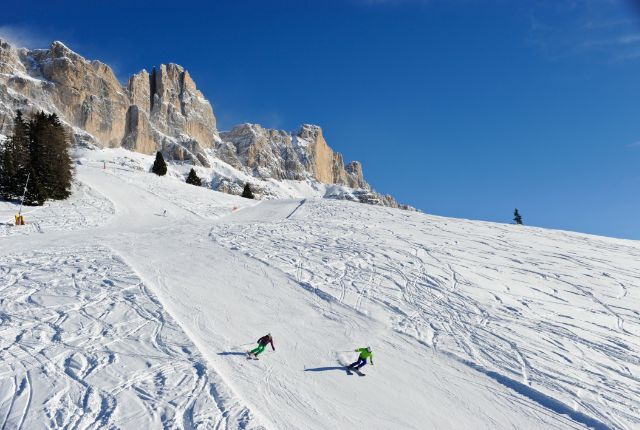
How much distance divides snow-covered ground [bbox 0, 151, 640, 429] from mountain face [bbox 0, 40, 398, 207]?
92981 millimetres

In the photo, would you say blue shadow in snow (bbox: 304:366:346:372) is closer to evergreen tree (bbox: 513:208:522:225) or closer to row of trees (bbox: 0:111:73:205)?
row of trees (bbox: 0:111:73:205)

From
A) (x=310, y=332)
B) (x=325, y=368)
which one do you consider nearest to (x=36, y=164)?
(x=310, y=332)

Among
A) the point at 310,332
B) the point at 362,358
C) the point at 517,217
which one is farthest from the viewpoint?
the point at 517,217

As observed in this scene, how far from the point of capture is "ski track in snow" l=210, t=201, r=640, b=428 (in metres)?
11.1

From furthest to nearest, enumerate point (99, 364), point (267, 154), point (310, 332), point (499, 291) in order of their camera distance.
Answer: point (267, 154) < point (499, 291) < point (310, 332) < point (99, 364)

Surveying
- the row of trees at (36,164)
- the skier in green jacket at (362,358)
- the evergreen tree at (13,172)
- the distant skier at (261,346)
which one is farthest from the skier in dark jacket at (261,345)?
the evergreen tree at (13,172)

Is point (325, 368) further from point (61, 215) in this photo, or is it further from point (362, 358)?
point (61, 215)

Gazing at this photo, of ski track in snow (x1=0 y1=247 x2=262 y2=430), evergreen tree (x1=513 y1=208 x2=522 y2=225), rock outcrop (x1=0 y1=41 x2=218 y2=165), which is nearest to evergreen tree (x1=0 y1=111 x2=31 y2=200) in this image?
ski track in snow (x1=0 y1=247 x2=262 y2=430)

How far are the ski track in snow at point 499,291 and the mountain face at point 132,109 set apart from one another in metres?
89.7

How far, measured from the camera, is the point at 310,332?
12.9 metres

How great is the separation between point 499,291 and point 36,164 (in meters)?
33.7

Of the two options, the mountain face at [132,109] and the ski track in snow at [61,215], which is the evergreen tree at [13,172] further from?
the mountain face at [132,109]

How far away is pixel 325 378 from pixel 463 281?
32.4 ft

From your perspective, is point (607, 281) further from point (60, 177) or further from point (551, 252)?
point (60, 177)
